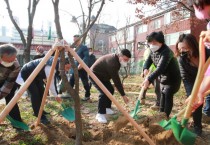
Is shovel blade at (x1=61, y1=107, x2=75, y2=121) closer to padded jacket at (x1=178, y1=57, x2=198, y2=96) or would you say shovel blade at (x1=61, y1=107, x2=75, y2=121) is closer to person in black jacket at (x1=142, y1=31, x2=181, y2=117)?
person in black jacket at (x1=142, y1=31, x2=181, y2=117)

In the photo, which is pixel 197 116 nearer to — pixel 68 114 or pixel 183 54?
pixel 183 54

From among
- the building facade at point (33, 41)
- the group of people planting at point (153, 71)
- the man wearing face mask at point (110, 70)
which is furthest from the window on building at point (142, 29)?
the man wearing face mask at point (110, 70)

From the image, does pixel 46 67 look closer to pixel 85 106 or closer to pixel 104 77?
pixel 104 77

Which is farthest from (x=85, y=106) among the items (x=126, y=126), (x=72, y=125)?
(x=126, y=126)

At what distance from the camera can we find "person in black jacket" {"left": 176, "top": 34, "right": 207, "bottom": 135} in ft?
11.3

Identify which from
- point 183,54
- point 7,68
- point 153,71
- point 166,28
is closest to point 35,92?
point 7,68

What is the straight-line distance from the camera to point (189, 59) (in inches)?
142

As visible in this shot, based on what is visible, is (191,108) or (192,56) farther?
(192,56)

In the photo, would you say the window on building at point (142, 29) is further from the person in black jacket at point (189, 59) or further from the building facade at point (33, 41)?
the person in black jacket at point (189, 59)

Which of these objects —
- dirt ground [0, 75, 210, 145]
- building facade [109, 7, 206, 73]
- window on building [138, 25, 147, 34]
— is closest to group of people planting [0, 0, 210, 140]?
dirt ground [0, 75, 210, 145]

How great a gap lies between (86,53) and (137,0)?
282 cm

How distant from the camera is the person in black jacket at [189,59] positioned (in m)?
3.45

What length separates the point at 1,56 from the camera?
351 cm

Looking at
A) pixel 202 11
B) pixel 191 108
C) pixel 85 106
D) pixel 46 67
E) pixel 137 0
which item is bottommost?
pixel 85 106
